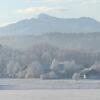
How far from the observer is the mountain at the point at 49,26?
99.0ft

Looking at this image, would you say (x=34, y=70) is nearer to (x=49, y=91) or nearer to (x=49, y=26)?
(x=49, y=91)

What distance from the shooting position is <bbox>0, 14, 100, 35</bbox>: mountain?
3017cm

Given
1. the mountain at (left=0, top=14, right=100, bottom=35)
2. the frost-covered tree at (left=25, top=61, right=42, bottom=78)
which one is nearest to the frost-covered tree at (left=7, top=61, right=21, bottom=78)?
the frost-covered tree at (left=25, top=61, right=42, bottom=78)

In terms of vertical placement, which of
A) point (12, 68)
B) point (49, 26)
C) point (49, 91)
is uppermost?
point (49, 26)

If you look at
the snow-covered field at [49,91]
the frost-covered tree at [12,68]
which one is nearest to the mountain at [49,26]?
the frost-covered tree at [12,68]

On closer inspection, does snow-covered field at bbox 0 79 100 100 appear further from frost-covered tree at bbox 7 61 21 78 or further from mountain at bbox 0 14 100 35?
mountain at bbox 0 14 100 35

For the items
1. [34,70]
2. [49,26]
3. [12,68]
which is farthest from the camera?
[49,26]

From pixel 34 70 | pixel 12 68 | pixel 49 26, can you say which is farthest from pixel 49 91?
pixel 49 26

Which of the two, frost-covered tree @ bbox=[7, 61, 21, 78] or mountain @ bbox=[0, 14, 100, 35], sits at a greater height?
mountain @ bbox=[0, 14, 100, 35]

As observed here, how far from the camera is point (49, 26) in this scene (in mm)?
32688

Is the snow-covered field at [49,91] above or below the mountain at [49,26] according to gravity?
below

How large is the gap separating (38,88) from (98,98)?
479 centimetres

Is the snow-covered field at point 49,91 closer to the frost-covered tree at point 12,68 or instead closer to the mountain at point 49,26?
the frost-covered tree at point 12,68

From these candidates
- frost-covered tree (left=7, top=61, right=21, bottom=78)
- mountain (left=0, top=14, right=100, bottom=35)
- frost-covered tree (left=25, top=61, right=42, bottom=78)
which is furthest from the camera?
mountain (left=0, top=14, right=100, bottom=35)
